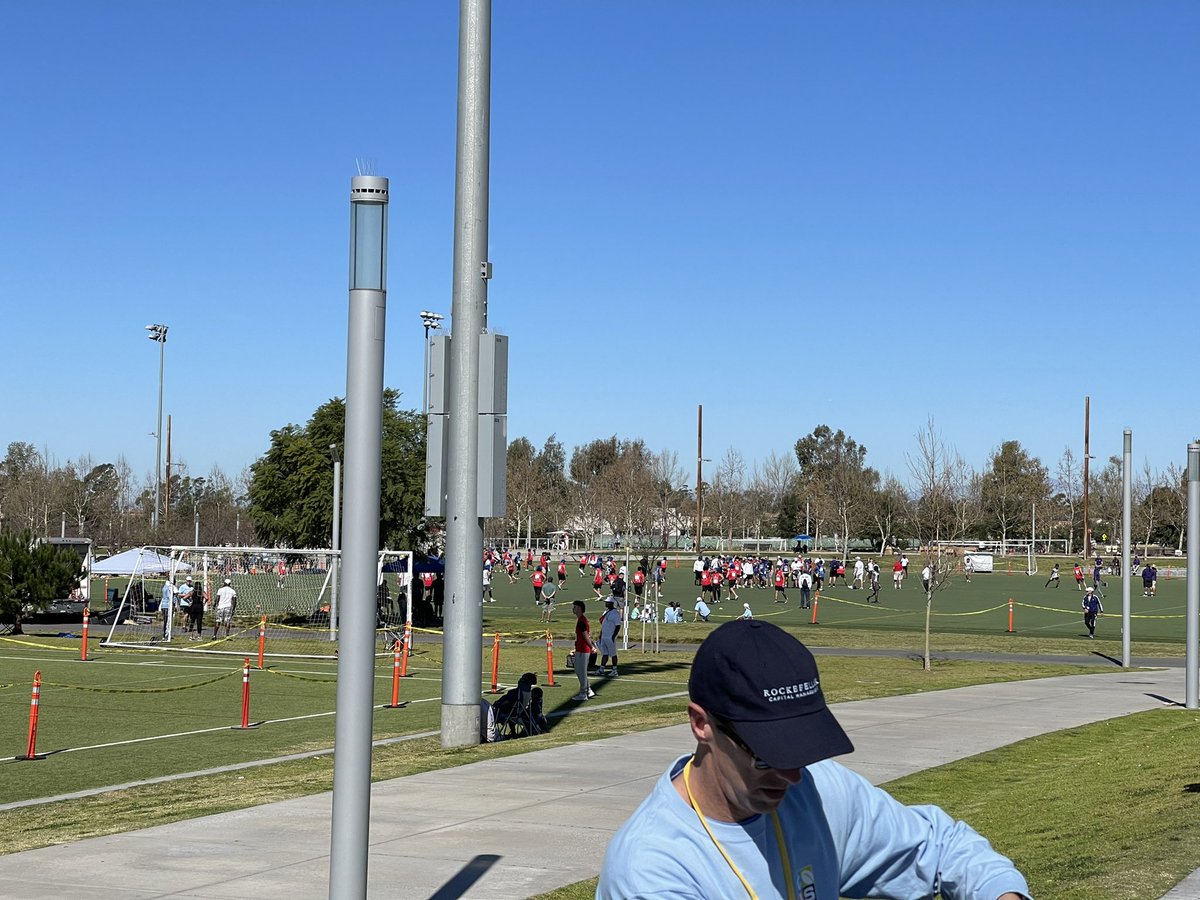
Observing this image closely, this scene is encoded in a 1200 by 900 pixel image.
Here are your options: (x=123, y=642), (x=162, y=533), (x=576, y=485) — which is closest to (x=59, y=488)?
(x=162, y=533)

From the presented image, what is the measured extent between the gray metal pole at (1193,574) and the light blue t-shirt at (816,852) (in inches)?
683

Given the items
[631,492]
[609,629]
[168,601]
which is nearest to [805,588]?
[168,601]

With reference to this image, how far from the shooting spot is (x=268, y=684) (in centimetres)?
2620

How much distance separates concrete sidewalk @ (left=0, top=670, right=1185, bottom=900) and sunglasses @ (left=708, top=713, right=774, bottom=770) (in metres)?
6.45

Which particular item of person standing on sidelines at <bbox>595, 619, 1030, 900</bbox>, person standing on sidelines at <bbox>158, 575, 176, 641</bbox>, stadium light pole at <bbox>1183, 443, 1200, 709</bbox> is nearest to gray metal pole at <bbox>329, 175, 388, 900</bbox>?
person standing on sidelines at <bbox>595, 619, 1030, 900</bbox>

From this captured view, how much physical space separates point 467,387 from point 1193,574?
32.6 ft

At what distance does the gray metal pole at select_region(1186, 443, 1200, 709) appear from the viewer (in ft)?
63.0

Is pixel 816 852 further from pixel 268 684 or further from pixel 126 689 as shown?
pixel 268 684

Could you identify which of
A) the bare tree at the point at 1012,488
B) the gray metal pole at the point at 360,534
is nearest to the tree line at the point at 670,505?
the bare tree at the point at 1012,488

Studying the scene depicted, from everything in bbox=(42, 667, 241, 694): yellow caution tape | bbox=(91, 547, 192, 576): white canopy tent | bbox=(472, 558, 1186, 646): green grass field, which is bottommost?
bbox=(472, 558, 1186, 646): green grass field

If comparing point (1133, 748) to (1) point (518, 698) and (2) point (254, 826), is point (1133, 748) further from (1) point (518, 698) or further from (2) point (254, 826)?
(2) point (254, 826)

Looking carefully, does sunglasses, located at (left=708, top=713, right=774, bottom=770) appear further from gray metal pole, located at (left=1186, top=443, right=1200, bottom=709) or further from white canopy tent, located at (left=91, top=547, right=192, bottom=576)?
white canopy tent, located at (left=91, top=547, right=192, bottom=576)

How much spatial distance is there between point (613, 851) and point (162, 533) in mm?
84078

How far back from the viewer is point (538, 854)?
34.3ft
